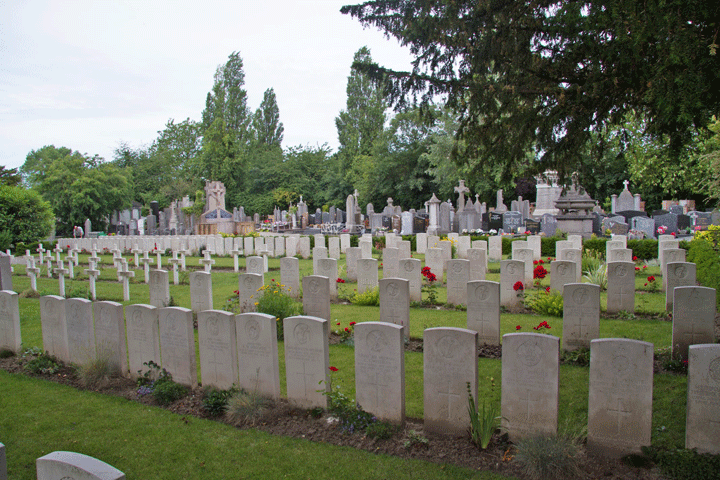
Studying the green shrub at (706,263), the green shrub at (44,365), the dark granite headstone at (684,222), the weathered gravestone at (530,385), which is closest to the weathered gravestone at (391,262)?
the green shrub at (706,263)

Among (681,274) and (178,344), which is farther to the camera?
(681,274)

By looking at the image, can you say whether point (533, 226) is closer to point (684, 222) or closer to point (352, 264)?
point (684, 222)

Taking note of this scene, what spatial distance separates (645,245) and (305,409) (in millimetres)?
15191

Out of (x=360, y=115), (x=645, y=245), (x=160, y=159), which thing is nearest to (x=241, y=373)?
(x=645, y=245)

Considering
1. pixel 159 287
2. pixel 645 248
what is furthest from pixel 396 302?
pixel 645 248

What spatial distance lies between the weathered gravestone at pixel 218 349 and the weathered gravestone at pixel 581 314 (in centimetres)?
475

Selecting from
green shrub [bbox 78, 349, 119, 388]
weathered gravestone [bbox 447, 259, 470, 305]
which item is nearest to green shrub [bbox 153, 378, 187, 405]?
green shrub [bbox 78, 349, 119, 388]

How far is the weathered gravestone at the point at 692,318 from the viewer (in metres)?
6.20

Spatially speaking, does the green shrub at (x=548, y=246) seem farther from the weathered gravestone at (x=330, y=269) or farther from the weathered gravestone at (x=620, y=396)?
the weathered gravestone at (x=620, y=396)

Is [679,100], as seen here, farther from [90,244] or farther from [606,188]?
[606,188]

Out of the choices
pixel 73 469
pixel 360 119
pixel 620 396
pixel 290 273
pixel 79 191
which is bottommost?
pixel 620 396

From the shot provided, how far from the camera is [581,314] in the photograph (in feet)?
22.6

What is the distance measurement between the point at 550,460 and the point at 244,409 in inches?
123

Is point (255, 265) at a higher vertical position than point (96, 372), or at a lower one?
higher
